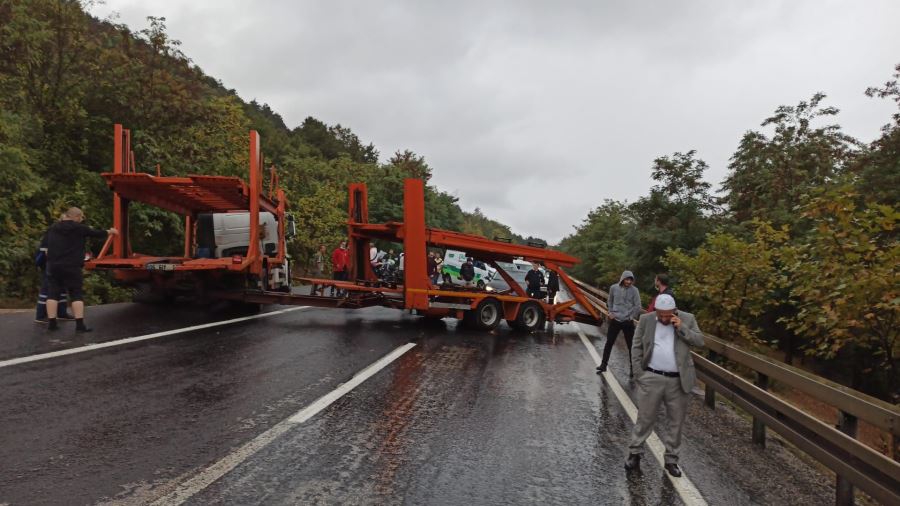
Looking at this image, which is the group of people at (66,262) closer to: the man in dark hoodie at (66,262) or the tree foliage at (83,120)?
the man in dark hoodie at (66,262)

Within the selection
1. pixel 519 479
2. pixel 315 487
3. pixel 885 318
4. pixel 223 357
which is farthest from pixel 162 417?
pixel 885 318

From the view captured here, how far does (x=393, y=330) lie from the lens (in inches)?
464

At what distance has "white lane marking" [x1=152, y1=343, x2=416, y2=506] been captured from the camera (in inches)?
138

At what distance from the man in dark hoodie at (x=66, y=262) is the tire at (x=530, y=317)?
8566 mm

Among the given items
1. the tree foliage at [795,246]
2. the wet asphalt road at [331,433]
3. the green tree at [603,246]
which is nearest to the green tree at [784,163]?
the tree foliage at [795,246]

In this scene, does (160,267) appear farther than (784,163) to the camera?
No

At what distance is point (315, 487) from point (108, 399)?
2.83 m

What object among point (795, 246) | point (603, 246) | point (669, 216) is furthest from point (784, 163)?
point (603, 246)

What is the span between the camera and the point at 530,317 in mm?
13344

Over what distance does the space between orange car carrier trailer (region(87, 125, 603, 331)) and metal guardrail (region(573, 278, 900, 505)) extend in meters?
6.43

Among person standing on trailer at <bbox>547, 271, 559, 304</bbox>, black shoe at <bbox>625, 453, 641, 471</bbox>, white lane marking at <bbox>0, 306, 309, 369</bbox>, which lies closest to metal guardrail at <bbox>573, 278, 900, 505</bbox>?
black shoe at <bbox>625, 453, 641, 471</bbox>

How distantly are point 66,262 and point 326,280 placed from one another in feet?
17.7

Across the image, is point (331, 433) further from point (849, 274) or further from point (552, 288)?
point (552, 288)

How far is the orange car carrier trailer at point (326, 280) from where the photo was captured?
10.6m
